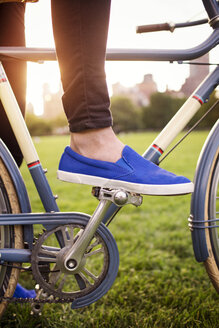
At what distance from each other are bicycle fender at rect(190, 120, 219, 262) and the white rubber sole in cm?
14

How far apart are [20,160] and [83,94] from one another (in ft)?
2.09

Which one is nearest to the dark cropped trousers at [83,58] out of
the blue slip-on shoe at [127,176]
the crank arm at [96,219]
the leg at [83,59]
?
the leg at [83,59]

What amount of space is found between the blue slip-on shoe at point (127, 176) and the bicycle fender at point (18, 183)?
7.2 inches

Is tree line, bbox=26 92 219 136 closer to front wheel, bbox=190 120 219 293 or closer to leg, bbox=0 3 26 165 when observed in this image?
leg, bbox=0 3 26 165

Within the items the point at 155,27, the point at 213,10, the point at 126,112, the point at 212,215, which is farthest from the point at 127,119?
the point at 212,215

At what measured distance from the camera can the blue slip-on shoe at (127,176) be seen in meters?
1.11

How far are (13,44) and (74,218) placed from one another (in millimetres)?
826

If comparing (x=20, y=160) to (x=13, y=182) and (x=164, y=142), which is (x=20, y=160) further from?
(x=164, y=142)

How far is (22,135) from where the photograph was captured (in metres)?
1.21

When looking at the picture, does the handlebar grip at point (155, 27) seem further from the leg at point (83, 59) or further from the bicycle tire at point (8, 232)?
the bicycle tire at point (8, 232)

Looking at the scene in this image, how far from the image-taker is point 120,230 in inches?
121

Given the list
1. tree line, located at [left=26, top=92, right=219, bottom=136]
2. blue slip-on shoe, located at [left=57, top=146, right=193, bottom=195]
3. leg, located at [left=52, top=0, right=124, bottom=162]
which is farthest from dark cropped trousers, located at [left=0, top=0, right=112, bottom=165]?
tree line, located at [left=26, top=92, right=219, bottom=136]

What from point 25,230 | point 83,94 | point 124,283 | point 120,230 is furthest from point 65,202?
point 83,94

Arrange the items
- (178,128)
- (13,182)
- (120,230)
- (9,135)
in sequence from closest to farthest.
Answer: (13,182), (178,128), (9,135), (120,230)
